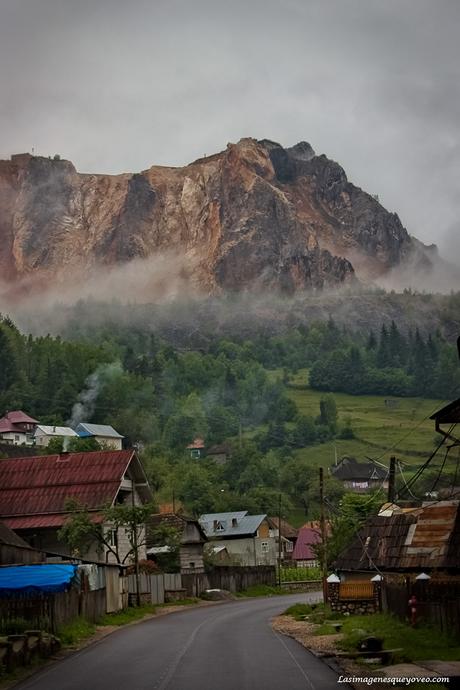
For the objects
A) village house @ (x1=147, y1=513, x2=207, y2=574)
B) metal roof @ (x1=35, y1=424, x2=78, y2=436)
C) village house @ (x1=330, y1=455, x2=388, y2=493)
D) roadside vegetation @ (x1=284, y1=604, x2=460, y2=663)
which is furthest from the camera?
metal roof @ (x1=35, y1=424, x2=78, y2=436)

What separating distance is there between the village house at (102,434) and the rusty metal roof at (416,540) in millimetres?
128333

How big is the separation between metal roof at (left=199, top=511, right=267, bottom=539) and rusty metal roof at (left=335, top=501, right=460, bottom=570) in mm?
65462

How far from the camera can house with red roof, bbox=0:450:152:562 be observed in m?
60.8

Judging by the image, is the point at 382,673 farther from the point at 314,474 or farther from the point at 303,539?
the point at 314,474

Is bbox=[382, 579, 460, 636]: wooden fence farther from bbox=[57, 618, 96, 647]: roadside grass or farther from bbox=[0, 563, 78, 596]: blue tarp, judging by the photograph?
bbox=[0, 563, 78, 596]: blue tarp

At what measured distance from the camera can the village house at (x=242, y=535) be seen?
110m

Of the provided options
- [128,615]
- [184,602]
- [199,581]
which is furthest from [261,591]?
[128,615]

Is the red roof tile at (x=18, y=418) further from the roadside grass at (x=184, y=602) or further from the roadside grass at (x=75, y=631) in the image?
the roadside grass at (x=75, y=631)

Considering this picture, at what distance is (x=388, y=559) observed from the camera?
39.4 metres

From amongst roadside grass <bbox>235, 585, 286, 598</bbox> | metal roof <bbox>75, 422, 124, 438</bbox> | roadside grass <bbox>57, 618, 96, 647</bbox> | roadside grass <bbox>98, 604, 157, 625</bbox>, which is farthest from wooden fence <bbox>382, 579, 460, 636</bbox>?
metal roof <bbox>75, 422, 124, 438</bbox>

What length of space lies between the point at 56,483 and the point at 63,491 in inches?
58.5

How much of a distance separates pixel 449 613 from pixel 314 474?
126926mm

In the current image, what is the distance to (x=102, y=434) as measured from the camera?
17700cm

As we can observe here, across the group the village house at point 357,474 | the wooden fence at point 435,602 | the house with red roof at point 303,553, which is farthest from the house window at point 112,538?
the village house at point 357,474
